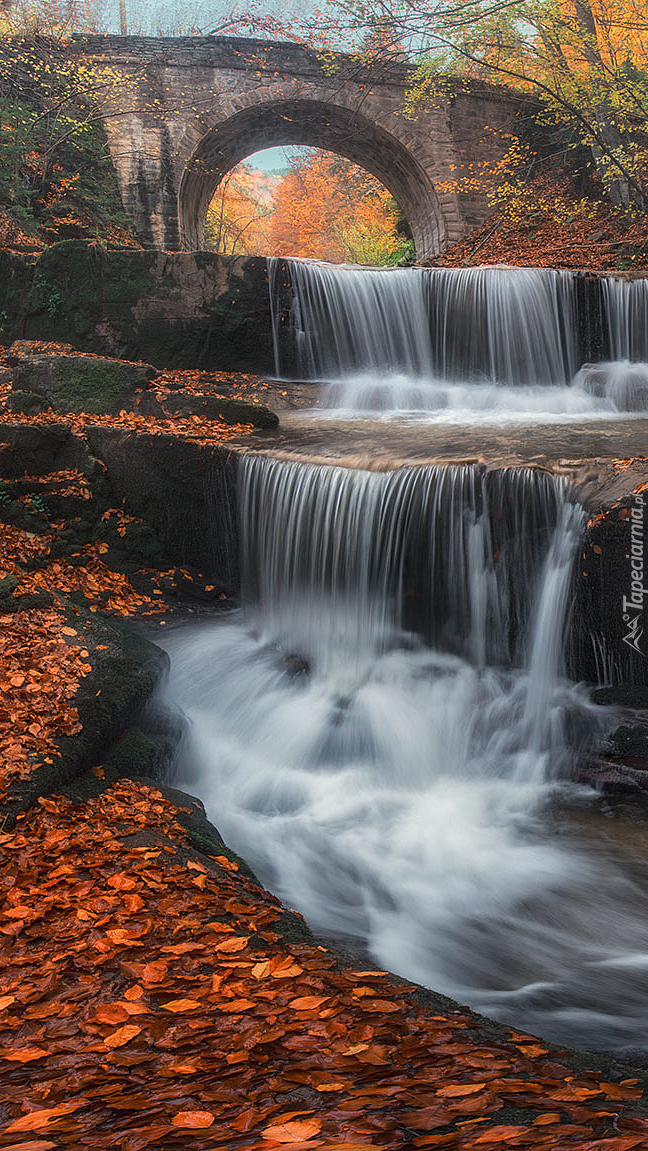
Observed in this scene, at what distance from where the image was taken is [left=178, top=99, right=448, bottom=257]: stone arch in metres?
17.3

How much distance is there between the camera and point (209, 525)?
7.48m

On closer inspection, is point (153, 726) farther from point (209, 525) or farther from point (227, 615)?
point (209, 525)

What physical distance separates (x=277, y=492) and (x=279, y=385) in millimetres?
4205

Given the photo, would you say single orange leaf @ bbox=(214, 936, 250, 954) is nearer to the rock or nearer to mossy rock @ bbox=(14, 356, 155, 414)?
the rock

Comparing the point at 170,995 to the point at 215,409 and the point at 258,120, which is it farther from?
the point at 258,120

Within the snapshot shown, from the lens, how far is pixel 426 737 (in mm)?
5531

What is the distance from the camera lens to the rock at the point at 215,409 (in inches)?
332

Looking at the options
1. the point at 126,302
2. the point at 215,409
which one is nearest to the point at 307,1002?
the point at 215,409

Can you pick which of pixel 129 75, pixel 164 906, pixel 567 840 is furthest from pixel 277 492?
pixel 129 75

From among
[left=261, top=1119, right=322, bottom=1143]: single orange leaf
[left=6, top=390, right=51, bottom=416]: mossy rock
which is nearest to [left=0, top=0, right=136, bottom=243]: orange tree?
[left=6, top=390, right=51, bottom=416]: mossy rock

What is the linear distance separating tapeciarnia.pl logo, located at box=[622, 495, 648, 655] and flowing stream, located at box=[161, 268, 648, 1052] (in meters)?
0.43

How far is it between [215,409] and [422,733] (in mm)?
4711

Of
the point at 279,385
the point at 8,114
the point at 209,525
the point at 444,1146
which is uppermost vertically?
the point at 8,114

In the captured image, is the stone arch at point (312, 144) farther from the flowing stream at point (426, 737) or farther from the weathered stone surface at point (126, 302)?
the flowing stream at point (426, 737)
